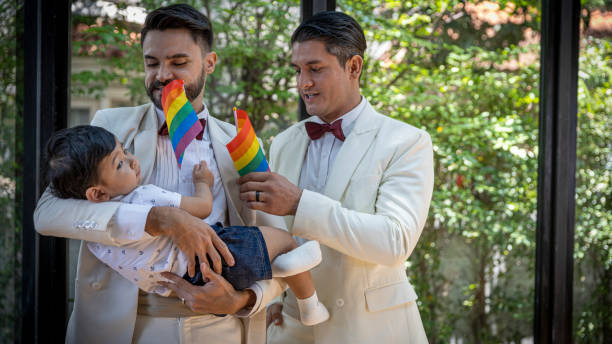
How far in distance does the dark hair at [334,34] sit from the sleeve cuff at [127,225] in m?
0.94

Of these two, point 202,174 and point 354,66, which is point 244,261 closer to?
point 202,174

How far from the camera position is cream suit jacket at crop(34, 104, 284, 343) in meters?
1.62

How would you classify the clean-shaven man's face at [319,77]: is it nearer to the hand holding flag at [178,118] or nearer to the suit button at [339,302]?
the hand holding flag at [178,118]

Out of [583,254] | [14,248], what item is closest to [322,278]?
[14,248]

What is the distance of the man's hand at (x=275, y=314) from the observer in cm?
220

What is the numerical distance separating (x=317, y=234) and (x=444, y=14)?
7.64ft

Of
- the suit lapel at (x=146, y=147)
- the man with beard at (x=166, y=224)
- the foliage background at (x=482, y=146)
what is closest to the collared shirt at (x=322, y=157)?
the man with beard at (x=166, y=224)

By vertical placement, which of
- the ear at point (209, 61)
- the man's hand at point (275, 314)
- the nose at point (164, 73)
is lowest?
the man's hand at point (275, 314)

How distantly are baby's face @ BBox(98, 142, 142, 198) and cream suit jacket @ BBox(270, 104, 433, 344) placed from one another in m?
0.55

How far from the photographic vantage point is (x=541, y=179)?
3160 millimetres

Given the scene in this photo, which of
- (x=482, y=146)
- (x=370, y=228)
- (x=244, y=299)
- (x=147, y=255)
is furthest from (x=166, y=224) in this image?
(x=482, y=146)

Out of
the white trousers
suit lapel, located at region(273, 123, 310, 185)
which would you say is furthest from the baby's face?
suit lapel, located at region(273, 123, 310, 185)

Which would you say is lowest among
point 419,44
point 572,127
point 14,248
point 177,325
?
point 177,325

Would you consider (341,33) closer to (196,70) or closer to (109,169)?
(196,70)
